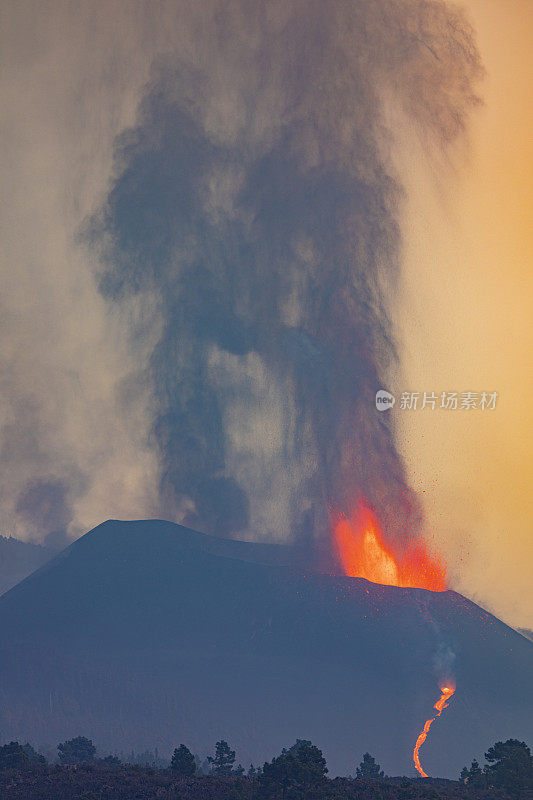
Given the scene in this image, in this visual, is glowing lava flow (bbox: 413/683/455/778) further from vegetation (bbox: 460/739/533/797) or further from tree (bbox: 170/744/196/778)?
tree (bbox: 170/744/196/778)

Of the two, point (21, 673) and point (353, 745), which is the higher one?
point (21, 673)

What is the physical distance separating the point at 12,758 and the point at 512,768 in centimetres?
3991

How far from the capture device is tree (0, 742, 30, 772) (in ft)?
207

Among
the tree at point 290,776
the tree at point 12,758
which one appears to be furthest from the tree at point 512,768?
the tree at point 12,758

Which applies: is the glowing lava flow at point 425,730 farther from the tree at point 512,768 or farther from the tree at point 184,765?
the tree at point 184,765

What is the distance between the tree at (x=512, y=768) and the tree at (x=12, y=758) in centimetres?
3695

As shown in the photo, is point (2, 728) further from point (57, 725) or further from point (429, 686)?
point (429, 686)

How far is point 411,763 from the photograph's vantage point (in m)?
166

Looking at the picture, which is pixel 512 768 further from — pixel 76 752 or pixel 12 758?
pixel 76 752

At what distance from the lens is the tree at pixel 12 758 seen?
63.0m

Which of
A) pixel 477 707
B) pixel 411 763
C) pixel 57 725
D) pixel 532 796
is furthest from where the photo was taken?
pixel 477 707

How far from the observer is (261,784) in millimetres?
52844

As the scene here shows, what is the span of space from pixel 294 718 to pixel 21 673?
72032mm

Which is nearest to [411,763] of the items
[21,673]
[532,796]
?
[21,673]
